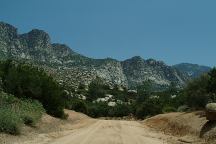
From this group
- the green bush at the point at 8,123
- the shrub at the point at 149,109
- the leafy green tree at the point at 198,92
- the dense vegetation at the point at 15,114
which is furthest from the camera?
the shrub at the point at 149,109

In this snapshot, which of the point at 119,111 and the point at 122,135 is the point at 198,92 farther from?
the point at 119,111

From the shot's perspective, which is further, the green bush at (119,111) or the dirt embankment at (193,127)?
the green bush at (119,111)

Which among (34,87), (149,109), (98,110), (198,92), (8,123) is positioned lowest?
(8,123)

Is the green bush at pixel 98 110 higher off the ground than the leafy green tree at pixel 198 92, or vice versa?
the leafy green tree at pixel 198 92

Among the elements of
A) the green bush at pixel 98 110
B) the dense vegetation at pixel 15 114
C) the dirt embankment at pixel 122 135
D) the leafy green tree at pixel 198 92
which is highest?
the leafy green tree at pixel 198 92

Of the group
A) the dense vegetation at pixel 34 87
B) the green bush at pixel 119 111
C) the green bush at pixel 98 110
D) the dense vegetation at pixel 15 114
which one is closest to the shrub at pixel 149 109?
the green bush at pixel 119 111

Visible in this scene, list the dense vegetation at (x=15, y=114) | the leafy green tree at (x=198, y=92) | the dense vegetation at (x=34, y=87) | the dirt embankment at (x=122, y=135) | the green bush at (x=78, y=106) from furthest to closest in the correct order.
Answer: the green bush at (x=78, y=106) → the dense vegetation at (x=34, y=87) → the leafy green tree at (x=198, y=92) → the dense vegetation at (x=15, y=114) → the dirt embankment at (x=122, y=135)

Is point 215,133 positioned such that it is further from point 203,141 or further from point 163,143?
point 163,143

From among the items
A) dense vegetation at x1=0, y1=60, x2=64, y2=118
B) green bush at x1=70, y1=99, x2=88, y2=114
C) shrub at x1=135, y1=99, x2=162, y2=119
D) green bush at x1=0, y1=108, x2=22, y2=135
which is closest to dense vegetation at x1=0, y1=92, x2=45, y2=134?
green bush at x1=0, y1=108, x2=22, y2=135

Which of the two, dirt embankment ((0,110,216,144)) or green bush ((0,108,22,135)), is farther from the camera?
green bush ((0,108,22,135))

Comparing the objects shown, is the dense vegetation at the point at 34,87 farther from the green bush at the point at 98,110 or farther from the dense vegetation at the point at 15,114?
the green bush at the point at 98,110

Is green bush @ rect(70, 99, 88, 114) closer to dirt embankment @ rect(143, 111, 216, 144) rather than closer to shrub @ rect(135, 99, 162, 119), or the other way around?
shrub @ rect(135, 99, 162, 119)

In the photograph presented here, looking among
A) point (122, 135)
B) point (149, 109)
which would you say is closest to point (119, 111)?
point (149, 109)

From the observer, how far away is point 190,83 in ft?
150
